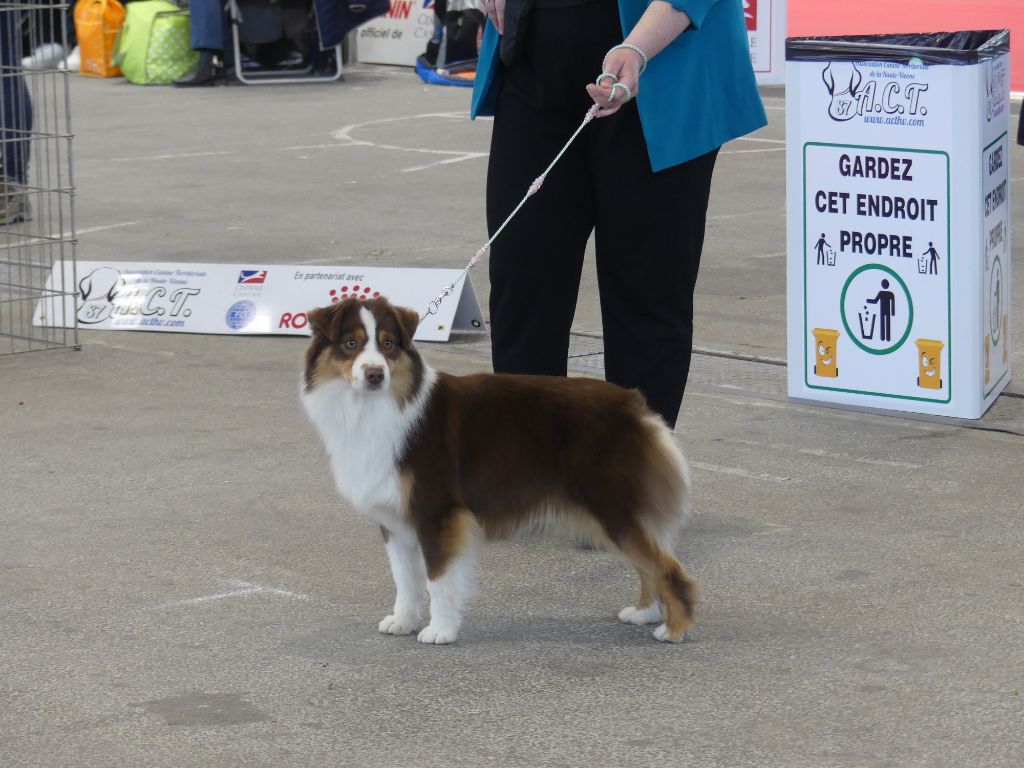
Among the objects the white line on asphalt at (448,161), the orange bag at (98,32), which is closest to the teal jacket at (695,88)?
the white line on asphalt at (448,161)

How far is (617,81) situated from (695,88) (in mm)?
445

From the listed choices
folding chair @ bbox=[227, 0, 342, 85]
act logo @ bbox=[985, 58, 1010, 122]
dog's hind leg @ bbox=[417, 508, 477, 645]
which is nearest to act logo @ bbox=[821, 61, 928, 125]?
act logo @ bbox=[985, 58, 1010, 122]

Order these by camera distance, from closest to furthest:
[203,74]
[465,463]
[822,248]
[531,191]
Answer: [465,463], [531,191], [822,248], [203,74]

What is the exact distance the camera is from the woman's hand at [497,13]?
4.77m

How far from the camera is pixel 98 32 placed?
64.0 feet

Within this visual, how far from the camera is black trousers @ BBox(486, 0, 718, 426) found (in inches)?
185

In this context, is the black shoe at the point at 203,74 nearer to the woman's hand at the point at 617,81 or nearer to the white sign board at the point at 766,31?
the white sign board at the point at 766,31

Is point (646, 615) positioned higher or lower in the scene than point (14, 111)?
lower

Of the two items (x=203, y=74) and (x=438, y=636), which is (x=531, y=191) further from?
(x=203, y=74)

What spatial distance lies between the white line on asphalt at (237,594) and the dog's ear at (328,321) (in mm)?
905

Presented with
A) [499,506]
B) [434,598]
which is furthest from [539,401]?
[434,598]

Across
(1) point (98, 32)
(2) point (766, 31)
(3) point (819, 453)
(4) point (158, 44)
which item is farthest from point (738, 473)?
(1) point (98, 32)

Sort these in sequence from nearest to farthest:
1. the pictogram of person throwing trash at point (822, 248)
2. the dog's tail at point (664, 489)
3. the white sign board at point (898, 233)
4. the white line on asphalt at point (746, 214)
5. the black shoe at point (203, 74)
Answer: the dog's tail at point (664, 489), the white sign board at point (898, 233), the pictogram of person throwing trash at point (822, 248), the white line on asphalt at point (746, 214), the black shoe at point (203, 74)

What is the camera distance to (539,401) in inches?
162
